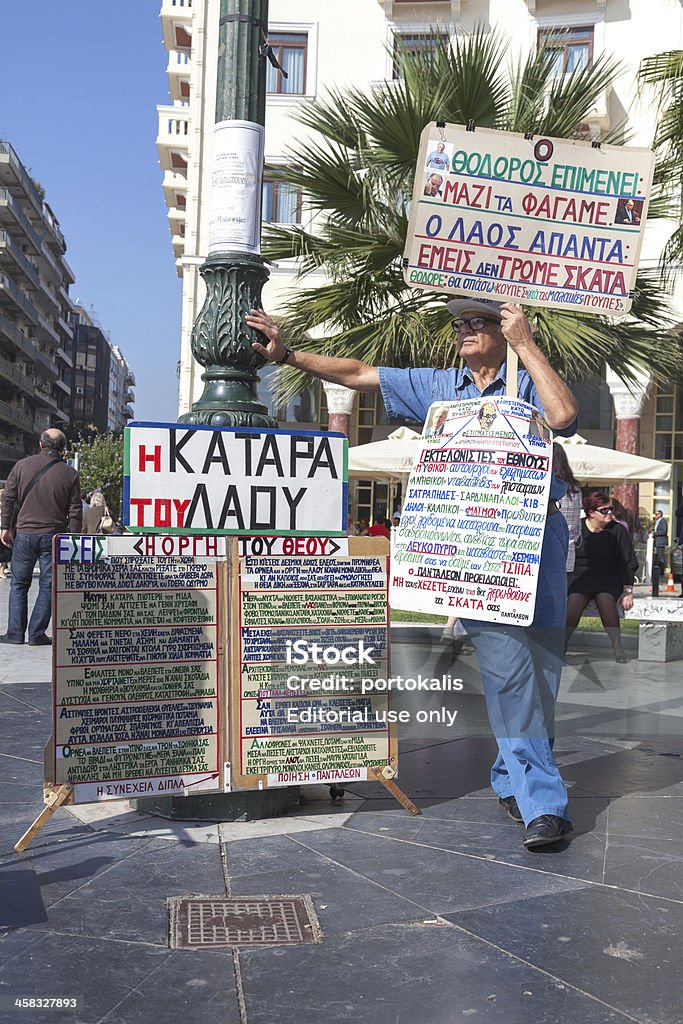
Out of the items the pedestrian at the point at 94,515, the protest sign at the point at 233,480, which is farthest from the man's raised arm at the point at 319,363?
the pedestrian at the point at 94,515

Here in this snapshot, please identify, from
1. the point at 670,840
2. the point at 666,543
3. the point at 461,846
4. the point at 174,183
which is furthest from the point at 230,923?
the point at 174,183

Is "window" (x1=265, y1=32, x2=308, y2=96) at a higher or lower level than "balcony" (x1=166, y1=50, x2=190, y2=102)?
lower

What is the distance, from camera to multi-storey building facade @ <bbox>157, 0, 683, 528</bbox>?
23453mm

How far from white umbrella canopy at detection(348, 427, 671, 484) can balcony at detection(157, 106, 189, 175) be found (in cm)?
3102

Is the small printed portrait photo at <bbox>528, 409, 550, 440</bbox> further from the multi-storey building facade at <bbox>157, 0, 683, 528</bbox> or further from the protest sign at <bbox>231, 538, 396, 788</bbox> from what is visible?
the multi-storey building facade at <bbox>157, 0, 683, 528</bbox>

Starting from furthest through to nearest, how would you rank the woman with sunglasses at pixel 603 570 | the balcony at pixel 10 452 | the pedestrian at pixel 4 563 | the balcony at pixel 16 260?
the balcony at pixel 10 452 → the balcony at pixel 16 260 → the pedestrian at pixel 4 563 → the woman with sunglasses at pixel 603 570

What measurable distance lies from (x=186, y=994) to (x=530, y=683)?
1776mm

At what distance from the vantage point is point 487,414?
4.01 meters

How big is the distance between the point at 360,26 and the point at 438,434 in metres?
22.5

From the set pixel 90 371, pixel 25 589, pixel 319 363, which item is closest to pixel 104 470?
pixel 25 589

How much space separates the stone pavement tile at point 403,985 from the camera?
2.61 m

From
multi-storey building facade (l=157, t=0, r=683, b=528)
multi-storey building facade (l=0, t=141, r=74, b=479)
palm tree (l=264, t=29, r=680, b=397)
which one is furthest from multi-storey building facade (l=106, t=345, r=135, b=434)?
palm tree (l=264, t=29, r=680, b=397)

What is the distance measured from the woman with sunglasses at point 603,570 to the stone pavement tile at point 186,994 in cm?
741

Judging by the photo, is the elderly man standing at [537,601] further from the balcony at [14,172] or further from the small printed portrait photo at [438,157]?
the balcony at [14,172]
